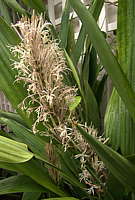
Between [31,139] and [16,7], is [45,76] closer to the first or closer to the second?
[31,139]

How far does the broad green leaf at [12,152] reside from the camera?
0.27 meters

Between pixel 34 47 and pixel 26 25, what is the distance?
29 millimetres

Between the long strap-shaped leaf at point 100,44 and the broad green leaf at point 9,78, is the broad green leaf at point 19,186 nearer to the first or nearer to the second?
the broad green leaf at point 9,78

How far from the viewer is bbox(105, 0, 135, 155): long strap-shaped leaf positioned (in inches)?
14.7

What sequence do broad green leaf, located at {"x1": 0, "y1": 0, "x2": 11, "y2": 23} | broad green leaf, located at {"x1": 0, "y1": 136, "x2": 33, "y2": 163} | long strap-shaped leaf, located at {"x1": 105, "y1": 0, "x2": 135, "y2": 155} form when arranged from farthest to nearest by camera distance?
broad green leaf, located at {"x1": 0, "y1": 0, "x2": 11, "y2": 23} < long strap-shaped leaf, located at {"x1": 105, "y1": 0, "x2": 135, "y2": 155} < broad green leaf, located at {"x1": 0, "y1": 136, "x2": 33, "y2": 163}

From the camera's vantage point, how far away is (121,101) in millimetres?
429

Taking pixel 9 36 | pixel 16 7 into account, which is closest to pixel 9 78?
pixel 9 36

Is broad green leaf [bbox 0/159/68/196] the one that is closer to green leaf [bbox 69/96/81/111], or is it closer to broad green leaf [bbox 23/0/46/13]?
green leaf [bbox 69/96/81/111]

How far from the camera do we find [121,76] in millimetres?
330

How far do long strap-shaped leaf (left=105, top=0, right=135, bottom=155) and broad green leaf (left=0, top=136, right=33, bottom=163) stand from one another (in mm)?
185

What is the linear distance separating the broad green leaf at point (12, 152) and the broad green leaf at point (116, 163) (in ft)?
0.25

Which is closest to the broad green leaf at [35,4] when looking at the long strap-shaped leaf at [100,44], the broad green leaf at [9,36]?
the broad green leaf at [9,36]

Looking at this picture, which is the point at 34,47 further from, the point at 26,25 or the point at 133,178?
the point at 133,178

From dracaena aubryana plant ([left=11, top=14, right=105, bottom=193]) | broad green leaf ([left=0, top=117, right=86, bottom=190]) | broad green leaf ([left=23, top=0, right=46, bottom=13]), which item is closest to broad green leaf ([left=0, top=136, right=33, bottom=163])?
dracaena aubryana plant ([left=11, top=14, right=105, bottom=193])
